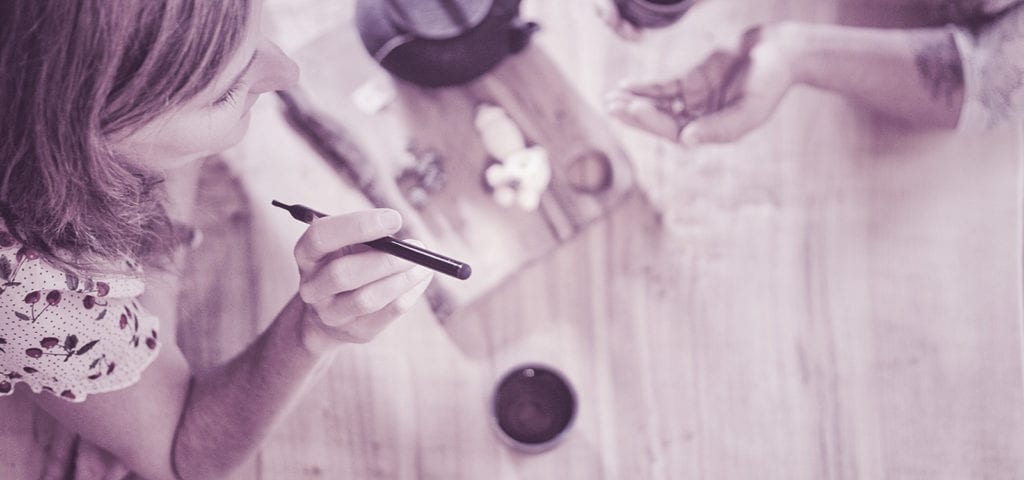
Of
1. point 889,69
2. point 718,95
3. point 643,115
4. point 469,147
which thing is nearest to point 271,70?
point 469,147

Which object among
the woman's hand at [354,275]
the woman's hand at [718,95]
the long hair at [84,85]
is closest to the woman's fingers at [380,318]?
the woman's hand at [354,275]

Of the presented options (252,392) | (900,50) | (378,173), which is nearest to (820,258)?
(900,50)

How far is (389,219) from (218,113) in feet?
Result: 0.61

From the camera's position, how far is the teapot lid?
2.91 ft

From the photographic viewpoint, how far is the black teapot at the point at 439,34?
2.92 ft

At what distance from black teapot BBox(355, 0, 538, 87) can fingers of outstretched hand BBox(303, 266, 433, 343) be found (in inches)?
11.8

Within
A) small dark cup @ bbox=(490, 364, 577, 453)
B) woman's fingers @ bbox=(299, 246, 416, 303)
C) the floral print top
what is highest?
woman's fingers @ bbox=(299, 246, 416, 303)

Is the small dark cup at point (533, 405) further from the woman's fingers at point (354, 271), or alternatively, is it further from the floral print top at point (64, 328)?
the floral print top at point (64, 328)

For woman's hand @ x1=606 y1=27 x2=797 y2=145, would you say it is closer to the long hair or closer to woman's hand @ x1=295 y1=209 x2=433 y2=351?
woman's hand @ x1=295 y1=209 x2=433 y2=351

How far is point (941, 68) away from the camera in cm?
99

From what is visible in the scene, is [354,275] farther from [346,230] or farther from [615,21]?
[615,21]

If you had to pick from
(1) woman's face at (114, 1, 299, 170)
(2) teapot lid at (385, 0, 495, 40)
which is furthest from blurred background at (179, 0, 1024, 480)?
(1) woman's face at (114, 1, 299, 170)

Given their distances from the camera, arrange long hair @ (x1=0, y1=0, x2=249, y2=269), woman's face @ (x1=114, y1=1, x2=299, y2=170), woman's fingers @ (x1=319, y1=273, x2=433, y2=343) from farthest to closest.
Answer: woman's fingers @ (x1=319, y1=273, x2=433, y2=343), woman's face @ (x1=114, y1=1, x2=299, y2=170), long hair @ (x1=0, y1=0, x2=249, y2=269)

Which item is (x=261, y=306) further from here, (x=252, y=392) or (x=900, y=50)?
(x=900, y=50)
